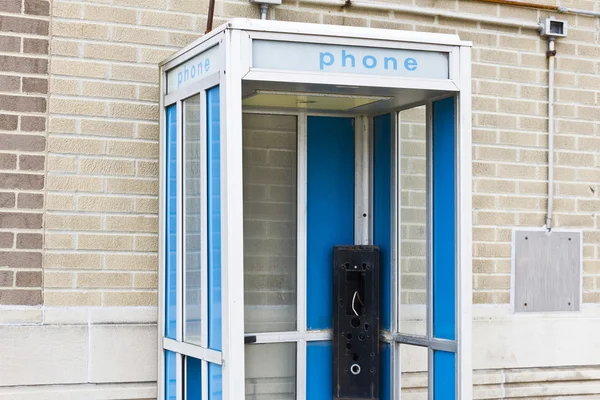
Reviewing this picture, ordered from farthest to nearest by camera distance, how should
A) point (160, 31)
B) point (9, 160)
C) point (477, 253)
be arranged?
point (477, 253) → point (160, 31) → point (9, 160)

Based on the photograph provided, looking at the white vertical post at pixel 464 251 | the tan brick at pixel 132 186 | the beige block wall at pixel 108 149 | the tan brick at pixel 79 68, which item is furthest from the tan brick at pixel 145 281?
the white vertical post at pixel 464 251

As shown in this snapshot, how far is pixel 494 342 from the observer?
6406 mm

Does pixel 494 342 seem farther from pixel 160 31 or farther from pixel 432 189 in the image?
pixel 160 31

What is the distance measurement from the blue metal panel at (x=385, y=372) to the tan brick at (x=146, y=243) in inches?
55.7

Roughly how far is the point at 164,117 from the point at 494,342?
2561 mm

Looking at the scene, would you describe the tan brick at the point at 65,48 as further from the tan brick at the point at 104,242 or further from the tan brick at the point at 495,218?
the tan brick at the point at 495,218

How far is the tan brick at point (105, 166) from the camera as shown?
5391 mm

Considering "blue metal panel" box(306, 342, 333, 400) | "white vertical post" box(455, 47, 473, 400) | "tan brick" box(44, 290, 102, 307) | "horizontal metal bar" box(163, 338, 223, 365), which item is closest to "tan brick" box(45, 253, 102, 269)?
"tan brick" box(44, 290, 102, 307)

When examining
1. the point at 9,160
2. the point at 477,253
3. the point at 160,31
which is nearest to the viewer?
the point at 9,160

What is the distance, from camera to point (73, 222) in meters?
5.36

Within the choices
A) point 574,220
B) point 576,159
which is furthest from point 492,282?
point 576,159

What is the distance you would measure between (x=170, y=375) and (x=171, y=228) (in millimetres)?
768

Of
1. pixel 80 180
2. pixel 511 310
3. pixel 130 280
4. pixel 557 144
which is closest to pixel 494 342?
pixel 511 310

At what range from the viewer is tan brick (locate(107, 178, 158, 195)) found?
545 centimetres
